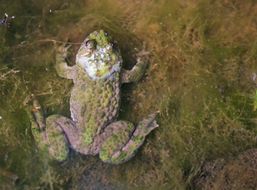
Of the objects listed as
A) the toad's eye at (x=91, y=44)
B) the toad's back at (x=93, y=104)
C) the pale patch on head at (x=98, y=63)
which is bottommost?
the toad's back at (x=93, y=104)

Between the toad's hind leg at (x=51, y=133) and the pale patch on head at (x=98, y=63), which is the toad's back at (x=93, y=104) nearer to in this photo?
the pale patch on head at (x=98, y=63)

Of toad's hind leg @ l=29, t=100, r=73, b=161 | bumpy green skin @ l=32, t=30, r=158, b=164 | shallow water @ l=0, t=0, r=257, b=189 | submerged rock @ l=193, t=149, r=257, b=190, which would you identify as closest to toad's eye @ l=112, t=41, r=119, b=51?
bumpy green skin @ l=32, t=30, r=158, b=164

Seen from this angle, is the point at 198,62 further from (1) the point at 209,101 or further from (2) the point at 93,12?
(2) the point at 93,12

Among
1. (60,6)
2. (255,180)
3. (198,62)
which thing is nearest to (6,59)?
(60,6)

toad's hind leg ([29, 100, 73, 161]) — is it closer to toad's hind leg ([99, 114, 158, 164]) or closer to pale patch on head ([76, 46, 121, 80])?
toad's hind leg ([99, 114, 158, 164])

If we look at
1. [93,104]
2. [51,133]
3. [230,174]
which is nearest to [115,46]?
[93,104]

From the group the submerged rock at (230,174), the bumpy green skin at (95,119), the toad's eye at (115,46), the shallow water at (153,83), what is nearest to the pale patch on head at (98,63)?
the bumpy green skin at (95,119)

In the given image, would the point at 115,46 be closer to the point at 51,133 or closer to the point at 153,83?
the point at 153,83

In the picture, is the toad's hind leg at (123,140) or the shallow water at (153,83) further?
the shallow water at (153,83)
